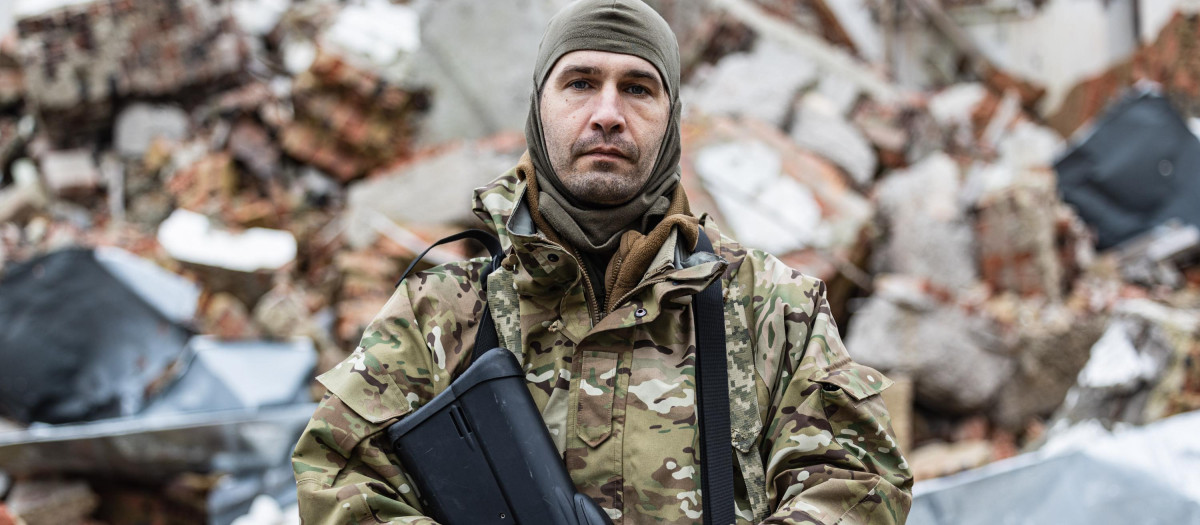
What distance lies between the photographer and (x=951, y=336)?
5719mm

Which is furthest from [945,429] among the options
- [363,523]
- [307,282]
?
[363,523]

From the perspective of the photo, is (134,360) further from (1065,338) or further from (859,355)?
(1065,338)

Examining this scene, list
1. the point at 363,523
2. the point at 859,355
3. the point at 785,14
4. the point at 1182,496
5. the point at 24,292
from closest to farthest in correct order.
Answer: the point at 363,523 → the point at 1182,496 → the point at 24,292 → the point at 859,355 → the point at 785,14

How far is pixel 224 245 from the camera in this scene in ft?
22.3

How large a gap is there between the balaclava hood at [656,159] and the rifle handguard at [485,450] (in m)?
0.27

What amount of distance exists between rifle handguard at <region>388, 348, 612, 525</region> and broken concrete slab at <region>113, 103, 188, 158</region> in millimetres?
9734

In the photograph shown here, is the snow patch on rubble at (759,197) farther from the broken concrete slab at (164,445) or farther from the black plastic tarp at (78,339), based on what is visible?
the black plastic tarp at (78,339)

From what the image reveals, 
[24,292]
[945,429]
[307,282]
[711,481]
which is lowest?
[945,429]

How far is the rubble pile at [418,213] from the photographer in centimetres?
442

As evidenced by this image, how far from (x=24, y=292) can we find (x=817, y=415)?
16.5 ft

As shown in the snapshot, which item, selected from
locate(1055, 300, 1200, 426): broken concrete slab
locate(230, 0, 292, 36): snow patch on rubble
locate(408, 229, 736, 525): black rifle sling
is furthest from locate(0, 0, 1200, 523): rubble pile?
locate(408, 229, 736, 525): black rifle sling

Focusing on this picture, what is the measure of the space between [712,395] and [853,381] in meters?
0.23

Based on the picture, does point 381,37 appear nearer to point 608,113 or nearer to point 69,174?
point 69,174

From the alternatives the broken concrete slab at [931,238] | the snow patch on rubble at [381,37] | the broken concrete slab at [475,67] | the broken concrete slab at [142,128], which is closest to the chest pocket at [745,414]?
the broken concrete slab at [931,238]
